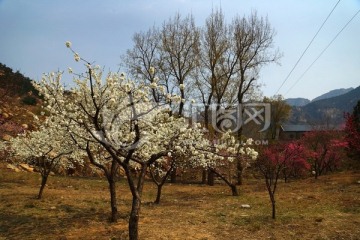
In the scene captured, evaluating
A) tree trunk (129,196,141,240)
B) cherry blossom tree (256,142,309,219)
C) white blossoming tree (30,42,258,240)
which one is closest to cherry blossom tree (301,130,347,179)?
cherry blossom tree (256,142,309,219)

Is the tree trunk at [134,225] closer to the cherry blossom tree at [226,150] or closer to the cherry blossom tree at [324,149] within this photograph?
the cherry blossom tree at [226,150]

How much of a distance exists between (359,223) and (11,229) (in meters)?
12.9

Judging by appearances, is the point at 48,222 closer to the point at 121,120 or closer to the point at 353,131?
the point at 121,120

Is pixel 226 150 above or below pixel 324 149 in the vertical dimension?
below

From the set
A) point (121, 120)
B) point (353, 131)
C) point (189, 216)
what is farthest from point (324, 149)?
point (121, 120)

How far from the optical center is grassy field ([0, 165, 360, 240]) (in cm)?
1102

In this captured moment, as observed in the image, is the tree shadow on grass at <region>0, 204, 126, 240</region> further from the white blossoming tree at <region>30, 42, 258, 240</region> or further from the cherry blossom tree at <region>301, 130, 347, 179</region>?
the cherry blossom tree at <region>301, 130, 347, 179</region>

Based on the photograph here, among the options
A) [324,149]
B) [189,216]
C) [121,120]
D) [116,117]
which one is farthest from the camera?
[324,149]

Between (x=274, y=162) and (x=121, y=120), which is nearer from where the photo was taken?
(x=121, y=120)

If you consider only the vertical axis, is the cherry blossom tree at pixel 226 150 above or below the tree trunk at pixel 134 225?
above

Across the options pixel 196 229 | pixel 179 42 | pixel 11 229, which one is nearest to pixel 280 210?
pixel 196 229

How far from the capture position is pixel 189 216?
1405 centimetres

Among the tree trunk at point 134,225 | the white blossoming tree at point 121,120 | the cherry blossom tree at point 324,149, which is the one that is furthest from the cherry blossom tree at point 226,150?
the cherry blossom tree at point 324,149

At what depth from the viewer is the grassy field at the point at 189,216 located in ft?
36.1
